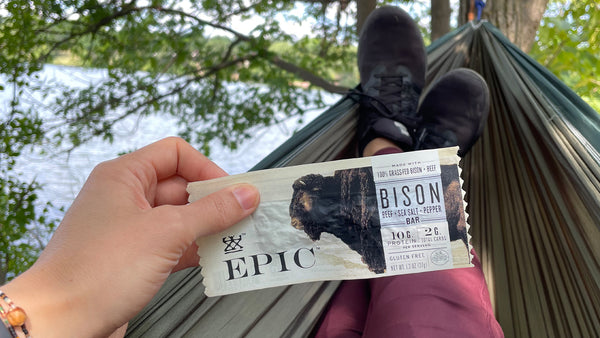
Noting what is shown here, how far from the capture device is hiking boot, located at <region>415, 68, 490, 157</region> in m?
1.25

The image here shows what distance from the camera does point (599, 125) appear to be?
92 centimetres

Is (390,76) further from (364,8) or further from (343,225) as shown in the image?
(364,8)

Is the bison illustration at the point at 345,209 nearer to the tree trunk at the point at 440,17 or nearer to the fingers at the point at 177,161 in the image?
the fingers at the point at 177,161

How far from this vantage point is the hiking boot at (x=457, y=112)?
125 centimetres

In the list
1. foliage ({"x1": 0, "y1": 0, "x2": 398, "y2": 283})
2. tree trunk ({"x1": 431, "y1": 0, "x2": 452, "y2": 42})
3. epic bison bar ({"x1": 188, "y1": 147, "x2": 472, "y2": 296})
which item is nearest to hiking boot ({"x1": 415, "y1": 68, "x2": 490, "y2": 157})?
epic bison bar ({"x1": 188, "y1": 147, "x2": 472, "y2": 296})

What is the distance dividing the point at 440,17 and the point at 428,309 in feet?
6.91

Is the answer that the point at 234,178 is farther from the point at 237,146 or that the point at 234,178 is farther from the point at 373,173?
the point at 237,146

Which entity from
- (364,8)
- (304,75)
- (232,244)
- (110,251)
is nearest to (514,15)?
(364,8)

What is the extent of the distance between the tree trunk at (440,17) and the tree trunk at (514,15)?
59 centimetres

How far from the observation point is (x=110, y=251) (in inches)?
22.3

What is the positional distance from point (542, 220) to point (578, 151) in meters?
0.17

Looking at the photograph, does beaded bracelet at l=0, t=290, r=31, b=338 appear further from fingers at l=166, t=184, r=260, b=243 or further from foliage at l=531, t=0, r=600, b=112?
foliage at l=531, t=0, r=600, b=112

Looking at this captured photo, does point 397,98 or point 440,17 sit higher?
point 440,17

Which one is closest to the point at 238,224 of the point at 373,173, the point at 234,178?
the point at 234,178
